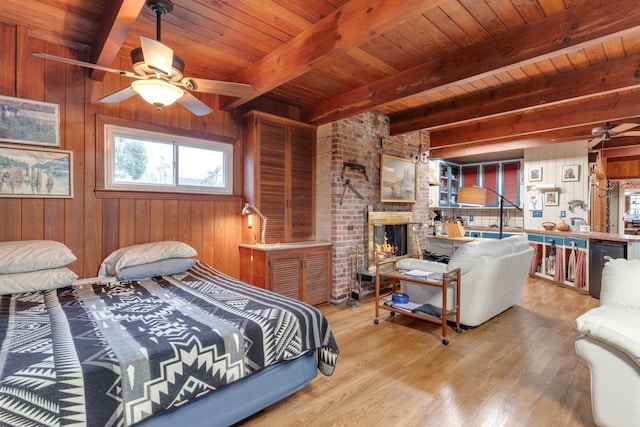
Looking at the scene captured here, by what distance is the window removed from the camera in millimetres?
2934

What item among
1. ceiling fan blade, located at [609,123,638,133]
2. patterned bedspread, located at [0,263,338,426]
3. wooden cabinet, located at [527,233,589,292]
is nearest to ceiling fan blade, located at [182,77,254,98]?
patterned bedspread, located at [0,263,338,426]

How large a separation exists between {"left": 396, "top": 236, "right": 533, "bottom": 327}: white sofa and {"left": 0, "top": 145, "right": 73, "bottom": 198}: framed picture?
130 inches

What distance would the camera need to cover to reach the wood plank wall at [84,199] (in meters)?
2.47

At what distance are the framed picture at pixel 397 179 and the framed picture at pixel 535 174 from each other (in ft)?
9.41

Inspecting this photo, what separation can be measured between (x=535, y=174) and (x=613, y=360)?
5646mm

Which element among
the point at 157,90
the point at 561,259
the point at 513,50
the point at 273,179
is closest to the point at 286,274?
the point at 273,179

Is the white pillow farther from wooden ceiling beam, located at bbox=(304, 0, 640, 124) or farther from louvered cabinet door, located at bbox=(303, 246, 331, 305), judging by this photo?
wooden ceiling beam, located at bbox=(304, 0, 640, 124)

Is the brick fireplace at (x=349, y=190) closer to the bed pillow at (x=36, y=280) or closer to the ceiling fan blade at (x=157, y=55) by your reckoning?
the ceiling fan blade at (x=157, y=55)

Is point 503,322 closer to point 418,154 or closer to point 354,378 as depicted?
point 354,378

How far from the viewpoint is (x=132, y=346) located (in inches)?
56.7

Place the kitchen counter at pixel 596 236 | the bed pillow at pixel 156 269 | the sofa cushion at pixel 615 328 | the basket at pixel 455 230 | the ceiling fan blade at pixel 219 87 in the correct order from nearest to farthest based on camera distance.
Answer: the sofa cushion at pixel 615 328 → the ceiling fan blade at pixel 219 87 → the bed pillow at pixel 156 269 → the kitchen counter at pixel 596 236 → the basket at pixel 455 230

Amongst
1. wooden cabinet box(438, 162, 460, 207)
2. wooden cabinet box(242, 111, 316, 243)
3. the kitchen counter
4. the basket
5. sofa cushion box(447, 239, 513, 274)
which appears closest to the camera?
sofa cushion box(447, 239, 513, 274)

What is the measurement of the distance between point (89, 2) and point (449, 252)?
546 cm

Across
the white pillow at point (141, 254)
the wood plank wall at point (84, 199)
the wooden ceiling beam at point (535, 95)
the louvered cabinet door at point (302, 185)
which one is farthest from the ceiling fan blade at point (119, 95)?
the wooden ceiling beam at point (535, 95)
